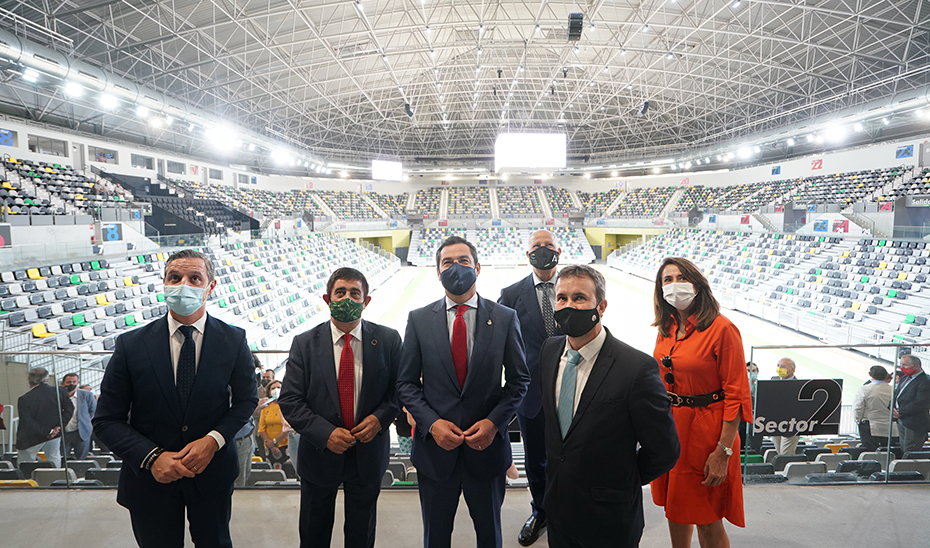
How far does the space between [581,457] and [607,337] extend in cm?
48

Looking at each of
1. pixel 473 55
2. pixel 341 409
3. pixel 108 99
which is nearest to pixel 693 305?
pixel 341 409

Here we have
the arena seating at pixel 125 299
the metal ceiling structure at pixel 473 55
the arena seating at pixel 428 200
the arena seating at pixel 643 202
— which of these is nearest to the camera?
the arena seating at pixel 125 299

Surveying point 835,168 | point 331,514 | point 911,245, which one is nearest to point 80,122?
point 331,514

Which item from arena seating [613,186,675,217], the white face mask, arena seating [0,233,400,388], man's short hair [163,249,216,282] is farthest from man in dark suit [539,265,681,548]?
arena seating [613,186,675,217]

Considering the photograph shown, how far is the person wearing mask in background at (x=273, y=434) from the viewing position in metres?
3.23

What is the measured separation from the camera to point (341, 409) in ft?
7.33

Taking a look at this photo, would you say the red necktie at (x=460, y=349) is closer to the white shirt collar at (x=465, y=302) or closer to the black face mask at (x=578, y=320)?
the white shirt collar at (x=465, y=302)

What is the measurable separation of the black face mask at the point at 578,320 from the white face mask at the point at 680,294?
677 mm

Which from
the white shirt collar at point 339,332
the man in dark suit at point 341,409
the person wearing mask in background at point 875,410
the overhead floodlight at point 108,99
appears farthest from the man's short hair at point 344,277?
the overhead floodlight at point 108,99

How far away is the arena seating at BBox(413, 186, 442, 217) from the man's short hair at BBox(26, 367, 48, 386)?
36.7 m

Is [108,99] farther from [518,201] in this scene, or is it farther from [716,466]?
[518,201]

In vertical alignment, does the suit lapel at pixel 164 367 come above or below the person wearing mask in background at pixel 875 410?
above

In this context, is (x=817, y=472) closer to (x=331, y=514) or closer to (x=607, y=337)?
(x=607, y=337)

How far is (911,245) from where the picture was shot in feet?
45.1
